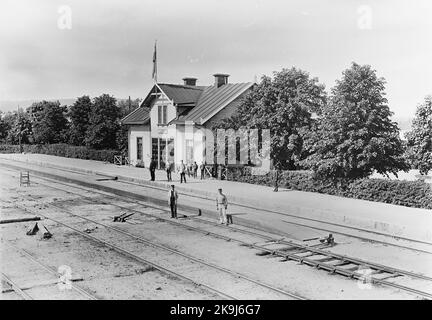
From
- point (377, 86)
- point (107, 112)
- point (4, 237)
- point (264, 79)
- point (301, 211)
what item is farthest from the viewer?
point (107, 112)

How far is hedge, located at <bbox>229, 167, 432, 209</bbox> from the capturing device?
2101 centimetres

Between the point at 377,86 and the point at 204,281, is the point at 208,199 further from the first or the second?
the point at 204,281

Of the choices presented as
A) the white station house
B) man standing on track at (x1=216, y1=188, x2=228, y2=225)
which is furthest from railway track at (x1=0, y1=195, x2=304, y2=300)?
the white station house

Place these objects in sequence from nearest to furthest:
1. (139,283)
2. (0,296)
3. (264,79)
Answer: (0,296)
(139,283)
(264,79)

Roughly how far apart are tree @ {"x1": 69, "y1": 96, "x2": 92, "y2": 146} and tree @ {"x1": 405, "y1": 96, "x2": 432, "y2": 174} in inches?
1489

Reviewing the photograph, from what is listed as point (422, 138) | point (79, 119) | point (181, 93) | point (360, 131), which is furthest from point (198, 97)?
point (79, 119)

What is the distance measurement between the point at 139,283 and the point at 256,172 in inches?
769

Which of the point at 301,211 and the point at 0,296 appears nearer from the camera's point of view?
the point at 0,296

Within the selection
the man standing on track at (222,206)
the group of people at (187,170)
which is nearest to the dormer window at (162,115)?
the group of people at (187,170)

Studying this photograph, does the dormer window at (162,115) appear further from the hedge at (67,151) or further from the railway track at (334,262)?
the railway track at (334,262)

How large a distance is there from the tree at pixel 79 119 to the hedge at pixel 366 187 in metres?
34.0

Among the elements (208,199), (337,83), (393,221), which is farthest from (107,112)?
(393,221)

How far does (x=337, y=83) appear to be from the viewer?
81.1ft

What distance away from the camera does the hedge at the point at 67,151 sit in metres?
49.9
